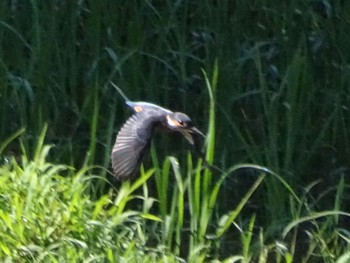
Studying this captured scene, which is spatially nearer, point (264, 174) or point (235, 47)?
point (264, 174)

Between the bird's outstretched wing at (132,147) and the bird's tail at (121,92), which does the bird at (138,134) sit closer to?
the bird's outstretched wing at (132,147)

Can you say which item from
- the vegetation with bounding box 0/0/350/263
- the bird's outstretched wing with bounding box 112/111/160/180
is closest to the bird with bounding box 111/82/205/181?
the bird's outstretched wing with bounding box 112/111/160/180

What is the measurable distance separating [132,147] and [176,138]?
4.26ft

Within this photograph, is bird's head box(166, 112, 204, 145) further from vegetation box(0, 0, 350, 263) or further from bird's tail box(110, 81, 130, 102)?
bird's tail box(110, 81, 130, 102)

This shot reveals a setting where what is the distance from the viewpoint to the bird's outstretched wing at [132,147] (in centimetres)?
293

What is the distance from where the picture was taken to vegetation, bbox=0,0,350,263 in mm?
3441

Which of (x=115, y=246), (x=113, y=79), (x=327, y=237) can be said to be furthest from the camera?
(x=113, y=79)

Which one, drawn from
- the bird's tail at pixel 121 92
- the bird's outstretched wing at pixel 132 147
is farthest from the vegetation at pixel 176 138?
the bird's outstretched wing at pixel 132 147

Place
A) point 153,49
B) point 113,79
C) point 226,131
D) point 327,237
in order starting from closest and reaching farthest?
point 327,237
point 226,131
point 113,79
point 153,49

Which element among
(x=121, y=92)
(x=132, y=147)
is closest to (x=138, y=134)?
(x=132, y=147)

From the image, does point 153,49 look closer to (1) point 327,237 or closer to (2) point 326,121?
(2) point 326,121

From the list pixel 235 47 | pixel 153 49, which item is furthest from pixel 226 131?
pixel 153 49

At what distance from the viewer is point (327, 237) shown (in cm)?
362

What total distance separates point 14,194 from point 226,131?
882 mm
